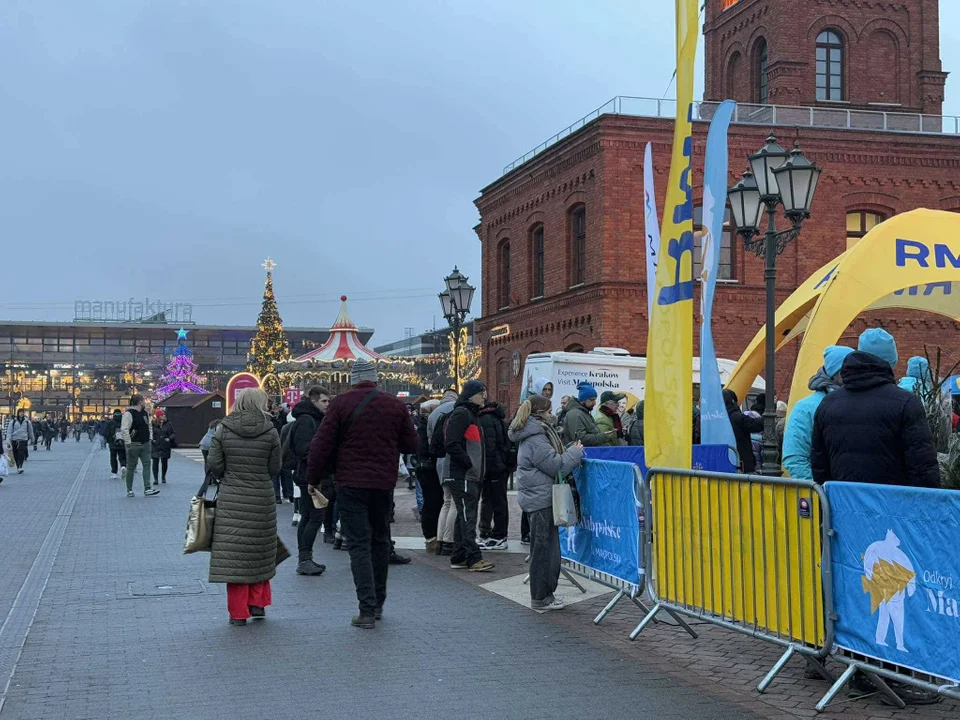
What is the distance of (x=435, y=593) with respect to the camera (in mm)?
10164

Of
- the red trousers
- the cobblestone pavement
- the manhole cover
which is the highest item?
the red trousers

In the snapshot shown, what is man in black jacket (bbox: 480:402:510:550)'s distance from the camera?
12133mm

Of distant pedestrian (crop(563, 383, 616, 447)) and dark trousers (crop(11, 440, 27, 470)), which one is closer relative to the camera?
distant pedestrian (crop(563, 383, 616, 447))

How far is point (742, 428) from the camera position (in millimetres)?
13812

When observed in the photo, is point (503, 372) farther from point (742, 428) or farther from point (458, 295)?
point (742, 428)

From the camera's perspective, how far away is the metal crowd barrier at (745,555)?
6.39 m

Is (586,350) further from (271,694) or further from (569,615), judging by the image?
(271,694)

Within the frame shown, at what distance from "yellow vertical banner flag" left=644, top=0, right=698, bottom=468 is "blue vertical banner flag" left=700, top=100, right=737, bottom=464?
2380 millimetres

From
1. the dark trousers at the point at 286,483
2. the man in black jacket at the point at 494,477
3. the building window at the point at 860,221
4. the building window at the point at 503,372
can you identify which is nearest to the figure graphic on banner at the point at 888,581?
the man in black jacket at the point at 494,477

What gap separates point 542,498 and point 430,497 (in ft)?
13.3

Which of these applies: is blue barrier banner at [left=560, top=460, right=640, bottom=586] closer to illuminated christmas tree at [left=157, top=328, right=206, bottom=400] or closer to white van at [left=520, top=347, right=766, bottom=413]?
white van at [left=520, top=347, right=766, bottom=413]

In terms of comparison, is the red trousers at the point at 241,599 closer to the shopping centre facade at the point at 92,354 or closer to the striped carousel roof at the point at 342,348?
the striped carousel roof at the point at 342,348

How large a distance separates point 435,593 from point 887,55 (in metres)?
34.1

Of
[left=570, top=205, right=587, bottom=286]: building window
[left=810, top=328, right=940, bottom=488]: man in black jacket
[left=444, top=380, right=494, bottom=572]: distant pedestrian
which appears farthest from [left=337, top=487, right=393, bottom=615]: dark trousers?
[left=570, top=205, right=587, bottom=286]: building window
